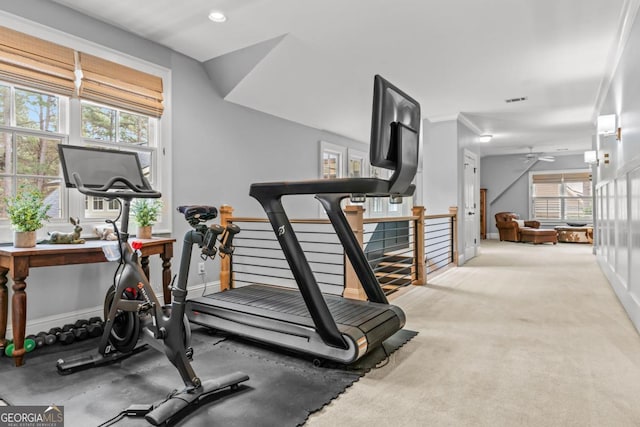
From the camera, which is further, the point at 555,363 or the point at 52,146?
the point at 52,146

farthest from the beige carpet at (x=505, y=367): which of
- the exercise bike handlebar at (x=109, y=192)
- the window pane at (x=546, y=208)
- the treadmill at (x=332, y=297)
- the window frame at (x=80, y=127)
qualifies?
the window pane at (x=546, y=208)

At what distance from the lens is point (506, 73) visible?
176 inches

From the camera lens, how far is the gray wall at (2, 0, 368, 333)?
9.41 feet

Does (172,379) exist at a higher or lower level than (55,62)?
lower

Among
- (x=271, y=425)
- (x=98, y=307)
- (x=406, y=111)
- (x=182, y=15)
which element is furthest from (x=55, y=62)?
(x=271, y=425)

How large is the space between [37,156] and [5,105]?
1.30 feet

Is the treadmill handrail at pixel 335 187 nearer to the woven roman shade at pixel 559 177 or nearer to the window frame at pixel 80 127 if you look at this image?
the window frame at pixel 80 127

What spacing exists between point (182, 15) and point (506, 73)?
3646 mm

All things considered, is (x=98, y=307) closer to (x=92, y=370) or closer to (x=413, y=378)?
(x=92, y=370)

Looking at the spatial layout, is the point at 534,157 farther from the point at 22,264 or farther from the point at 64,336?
the point at 22,264

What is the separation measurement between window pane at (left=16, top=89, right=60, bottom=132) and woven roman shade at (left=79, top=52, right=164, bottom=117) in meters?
0.24

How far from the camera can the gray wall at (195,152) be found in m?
2.87

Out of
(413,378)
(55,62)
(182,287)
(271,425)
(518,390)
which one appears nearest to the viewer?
(271,425)

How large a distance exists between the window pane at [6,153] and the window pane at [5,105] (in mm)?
93
